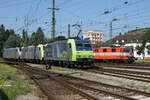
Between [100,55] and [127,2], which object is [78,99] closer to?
[127,2]

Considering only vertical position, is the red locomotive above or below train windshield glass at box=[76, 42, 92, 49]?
below

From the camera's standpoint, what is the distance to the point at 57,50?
26047 mm

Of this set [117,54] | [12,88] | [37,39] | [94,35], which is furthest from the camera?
[94,35]

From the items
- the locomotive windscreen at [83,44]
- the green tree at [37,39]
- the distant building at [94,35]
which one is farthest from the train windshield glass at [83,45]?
the green tree at [37,39]

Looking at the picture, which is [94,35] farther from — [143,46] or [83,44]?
[83,44]

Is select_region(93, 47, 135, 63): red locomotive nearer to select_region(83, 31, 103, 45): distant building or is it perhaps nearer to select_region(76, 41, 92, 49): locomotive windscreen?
select_region(83, 31, 103, 45): distant building

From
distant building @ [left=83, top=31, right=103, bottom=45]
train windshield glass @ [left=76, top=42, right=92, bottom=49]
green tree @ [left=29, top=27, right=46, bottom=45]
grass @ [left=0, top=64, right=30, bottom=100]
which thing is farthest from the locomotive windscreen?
green tree @ [left=29, top=27, right=46, bottom=45]

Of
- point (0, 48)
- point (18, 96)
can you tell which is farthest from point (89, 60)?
point (0, 48)

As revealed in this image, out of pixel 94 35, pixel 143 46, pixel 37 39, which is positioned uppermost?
pixel 94 35

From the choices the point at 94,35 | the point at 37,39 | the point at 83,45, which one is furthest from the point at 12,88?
the point at 94,35

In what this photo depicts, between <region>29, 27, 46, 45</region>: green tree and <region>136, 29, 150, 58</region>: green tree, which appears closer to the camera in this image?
<region>136, 29, 150, 58</region>: green tree

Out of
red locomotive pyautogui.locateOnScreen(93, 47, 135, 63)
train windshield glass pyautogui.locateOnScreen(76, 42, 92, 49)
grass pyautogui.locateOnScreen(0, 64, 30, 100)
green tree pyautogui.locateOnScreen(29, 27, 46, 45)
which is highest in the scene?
green tree pyautogui.locateOnScreen(29, 27, 46, 45)

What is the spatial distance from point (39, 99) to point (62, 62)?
17092mm

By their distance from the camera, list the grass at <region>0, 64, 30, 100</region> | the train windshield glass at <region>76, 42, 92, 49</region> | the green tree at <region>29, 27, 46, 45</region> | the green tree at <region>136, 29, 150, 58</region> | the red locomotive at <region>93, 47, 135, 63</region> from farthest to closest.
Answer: the green tree at <region>29, 27, 46, 45</region>, the green tree at <region>136, 29, 150, 58</region>, the red locomotive at <region>93, 47, 135, 63</region>, the train windshield glass at <region>76, 42, 92, 49</region>, the grass at <region>0, 64, 30, 100</region>
